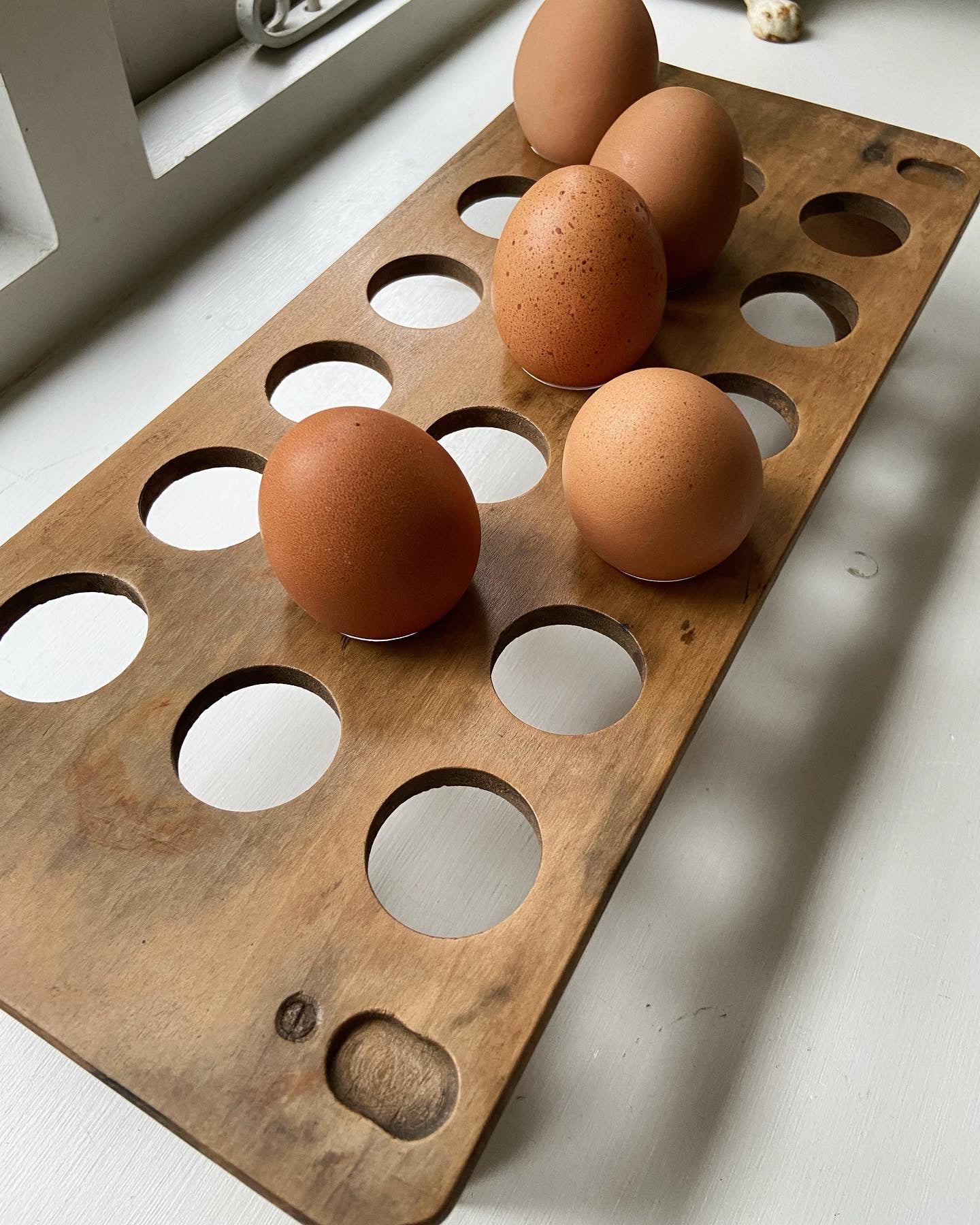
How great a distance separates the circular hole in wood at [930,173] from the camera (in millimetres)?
777

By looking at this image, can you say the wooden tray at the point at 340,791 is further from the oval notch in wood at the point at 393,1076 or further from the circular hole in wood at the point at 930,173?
the circular hole in wood at the point at 930,173

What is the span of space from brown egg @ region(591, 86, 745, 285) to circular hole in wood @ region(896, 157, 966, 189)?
19cm

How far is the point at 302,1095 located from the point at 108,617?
0.41 meters

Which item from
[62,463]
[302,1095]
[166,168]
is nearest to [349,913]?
[302,1095]

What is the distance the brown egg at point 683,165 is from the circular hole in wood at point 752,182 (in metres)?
0.11

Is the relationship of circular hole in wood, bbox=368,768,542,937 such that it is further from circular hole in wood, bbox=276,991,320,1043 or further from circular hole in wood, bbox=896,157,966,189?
circular hole in wood, bbox=896,157,966,189

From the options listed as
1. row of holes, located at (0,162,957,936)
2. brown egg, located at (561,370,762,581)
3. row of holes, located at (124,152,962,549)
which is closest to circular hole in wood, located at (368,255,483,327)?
row of holes, located at (124,152,962,549)

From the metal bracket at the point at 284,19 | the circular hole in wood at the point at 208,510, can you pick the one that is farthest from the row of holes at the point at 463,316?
the metal bracket at the point at 284,19

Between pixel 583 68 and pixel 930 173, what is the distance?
0.26 m

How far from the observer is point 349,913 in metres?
0.43

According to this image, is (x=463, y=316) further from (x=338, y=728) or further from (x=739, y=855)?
(x=739, y=855)

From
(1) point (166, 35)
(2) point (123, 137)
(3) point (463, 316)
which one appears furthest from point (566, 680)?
(1) point (166, 35)

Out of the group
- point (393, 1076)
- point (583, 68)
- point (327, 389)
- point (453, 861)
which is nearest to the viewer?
point (393, 1076)

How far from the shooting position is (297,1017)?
406 mm
